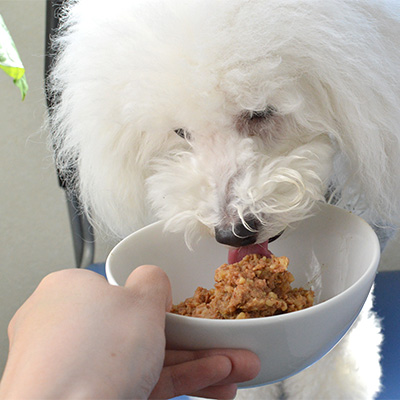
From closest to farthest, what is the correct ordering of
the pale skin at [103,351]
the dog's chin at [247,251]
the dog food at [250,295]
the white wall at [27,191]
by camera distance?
the pale skin at [103,351] → the dog food at [250,295] → the dog's chin at [247,251] → the white wall at [27,191]

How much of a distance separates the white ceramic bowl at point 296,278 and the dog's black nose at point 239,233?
71mm

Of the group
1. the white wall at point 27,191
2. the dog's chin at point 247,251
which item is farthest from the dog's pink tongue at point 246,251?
the white wall at point 27,191

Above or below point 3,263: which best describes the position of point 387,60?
above

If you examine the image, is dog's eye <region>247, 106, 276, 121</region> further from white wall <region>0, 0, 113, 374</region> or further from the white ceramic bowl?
white wall <region>0, 0, 113, 374</region>

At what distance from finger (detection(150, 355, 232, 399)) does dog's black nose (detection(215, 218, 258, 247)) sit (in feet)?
0.56

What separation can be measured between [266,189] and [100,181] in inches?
12.4

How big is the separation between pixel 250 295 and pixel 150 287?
12 cm

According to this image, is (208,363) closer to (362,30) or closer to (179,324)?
(179,324)

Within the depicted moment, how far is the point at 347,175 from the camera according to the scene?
0.69 m

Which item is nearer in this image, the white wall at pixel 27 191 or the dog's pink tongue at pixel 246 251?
the dog's pink tongue at pixel 246 251

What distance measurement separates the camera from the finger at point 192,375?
38cm

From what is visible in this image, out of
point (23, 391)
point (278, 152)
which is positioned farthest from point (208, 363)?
point (278, 152)

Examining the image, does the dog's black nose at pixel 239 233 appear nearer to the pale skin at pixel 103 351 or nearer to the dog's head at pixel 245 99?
the dog's head at pixel 245 99

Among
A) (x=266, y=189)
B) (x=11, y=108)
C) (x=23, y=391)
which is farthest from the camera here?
(x=11, y=108)
